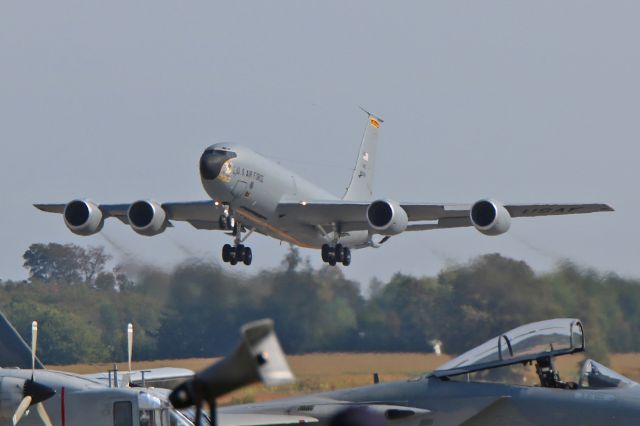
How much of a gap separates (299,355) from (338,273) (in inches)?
154

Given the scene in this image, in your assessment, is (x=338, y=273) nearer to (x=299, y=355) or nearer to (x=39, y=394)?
(x=299, y=355)

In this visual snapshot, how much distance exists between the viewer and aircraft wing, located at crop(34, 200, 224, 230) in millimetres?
33656

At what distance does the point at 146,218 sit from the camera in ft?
109

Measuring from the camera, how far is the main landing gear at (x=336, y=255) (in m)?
33.3

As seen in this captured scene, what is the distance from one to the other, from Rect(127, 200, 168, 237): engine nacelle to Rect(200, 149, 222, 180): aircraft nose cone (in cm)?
276

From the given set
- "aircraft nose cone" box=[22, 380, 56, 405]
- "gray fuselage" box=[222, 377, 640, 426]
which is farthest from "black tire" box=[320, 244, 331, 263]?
"aircraft nose cone" box=[22, 380, 56, 405]

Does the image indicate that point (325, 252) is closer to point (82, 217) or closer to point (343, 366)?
point (82, 217)

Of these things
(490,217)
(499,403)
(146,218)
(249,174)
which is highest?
(249,174)

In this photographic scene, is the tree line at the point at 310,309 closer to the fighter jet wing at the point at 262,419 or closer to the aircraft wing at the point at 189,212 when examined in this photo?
the aircraft wing at the point at 189,212

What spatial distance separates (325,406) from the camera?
36.1 ft

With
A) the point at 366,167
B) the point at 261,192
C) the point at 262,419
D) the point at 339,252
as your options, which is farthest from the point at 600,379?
the point at 366,167

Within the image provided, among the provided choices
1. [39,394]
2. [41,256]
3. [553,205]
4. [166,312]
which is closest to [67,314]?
[166,312]

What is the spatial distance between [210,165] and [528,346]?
20600mm

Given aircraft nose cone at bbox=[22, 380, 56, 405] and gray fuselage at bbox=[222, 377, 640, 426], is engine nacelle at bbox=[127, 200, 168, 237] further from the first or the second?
aircraft nose cone at bbox=[22, 380, 56, 405]
